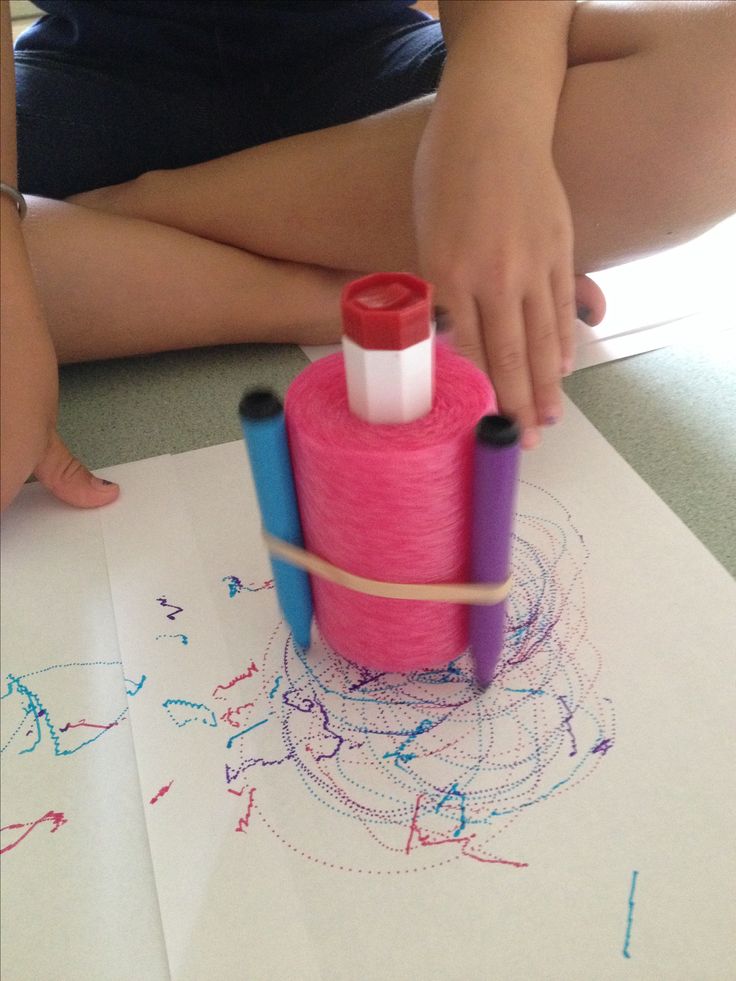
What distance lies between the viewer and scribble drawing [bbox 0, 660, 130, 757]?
1.41 feet

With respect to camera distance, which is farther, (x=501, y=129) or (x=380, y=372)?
(x=501, y=129)

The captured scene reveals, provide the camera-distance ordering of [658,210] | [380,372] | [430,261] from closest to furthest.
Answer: [380,372] < [430,261] < [658,210]

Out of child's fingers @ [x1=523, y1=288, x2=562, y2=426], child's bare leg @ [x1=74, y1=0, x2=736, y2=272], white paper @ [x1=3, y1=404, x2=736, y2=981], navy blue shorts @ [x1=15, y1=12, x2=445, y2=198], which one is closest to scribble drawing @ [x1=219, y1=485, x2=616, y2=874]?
white paper @ [x1=3, y1=404, x2=736, y2=981]

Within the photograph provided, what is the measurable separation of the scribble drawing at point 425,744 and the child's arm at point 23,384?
0.20m

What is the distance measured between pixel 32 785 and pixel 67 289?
0.42 m

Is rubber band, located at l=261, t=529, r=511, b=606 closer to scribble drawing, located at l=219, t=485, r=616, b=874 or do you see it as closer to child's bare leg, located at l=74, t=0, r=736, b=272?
scribble drawing, located at l=219, t=485, r=616, b=874

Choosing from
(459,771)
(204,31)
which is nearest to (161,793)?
(459,771)

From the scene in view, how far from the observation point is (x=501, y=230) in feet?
1.44

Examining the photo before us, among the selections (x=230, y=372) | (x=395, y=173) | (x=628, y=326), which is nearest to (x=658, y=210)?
(x=628, y=326)

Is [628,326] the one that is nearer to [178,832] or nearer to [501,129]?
[501,129]

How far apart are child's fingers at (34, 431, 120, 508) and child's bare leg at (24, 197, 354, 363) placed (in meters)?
0.17

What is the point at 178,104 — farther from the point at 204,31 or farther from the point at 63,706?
the point at 63,706

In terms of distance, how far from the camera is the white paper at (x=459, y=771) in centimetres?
34

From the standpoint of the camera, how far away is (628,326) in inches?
27.5
